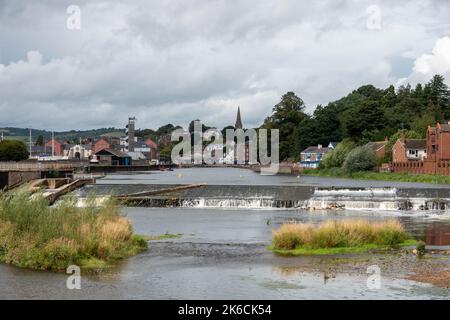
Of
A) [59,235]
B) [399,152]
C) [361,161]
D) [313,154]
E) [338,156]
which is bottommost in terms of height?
[59,235]

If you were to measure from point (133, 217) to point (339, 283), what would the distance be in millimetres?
30746

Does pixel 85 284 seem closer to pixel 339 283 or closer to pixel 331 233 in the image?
pixel 339 283

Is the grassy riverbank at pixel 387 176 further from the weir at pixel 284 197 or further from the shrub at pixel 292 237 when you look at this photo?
the shrub at pixel 292 237

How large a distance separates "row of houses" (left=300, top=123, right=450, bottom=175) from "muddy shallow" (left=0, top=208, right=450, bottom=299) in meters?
87.9

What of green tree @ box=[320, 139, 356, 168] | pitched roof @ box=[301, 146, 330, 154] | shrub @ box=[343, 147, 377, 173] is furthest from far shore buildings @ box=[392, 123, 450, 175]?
pitched roof @ box=[301, 146, 330, 154]

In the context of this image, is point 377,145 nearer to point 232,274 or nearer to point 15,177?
point 15,177

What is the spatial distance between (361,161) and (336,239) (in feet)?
332

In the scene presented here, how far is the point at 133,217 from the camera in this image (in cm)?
5353

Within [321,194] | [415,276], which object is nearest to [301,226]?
[415,276]

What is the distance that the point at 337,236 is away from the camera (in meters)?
33.6

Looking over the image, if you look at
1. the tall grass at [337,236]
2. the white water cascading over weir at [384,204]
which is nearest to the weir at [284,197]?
the white water cascading over weir at [384,204]

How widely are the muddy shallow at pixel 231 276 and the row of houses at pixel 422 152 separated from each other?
8786 centimetres

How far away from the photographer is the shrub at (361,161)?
5192 inches

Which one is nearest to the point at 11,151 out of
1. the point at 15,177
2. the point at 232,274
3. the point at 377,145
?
the point at 15,177
